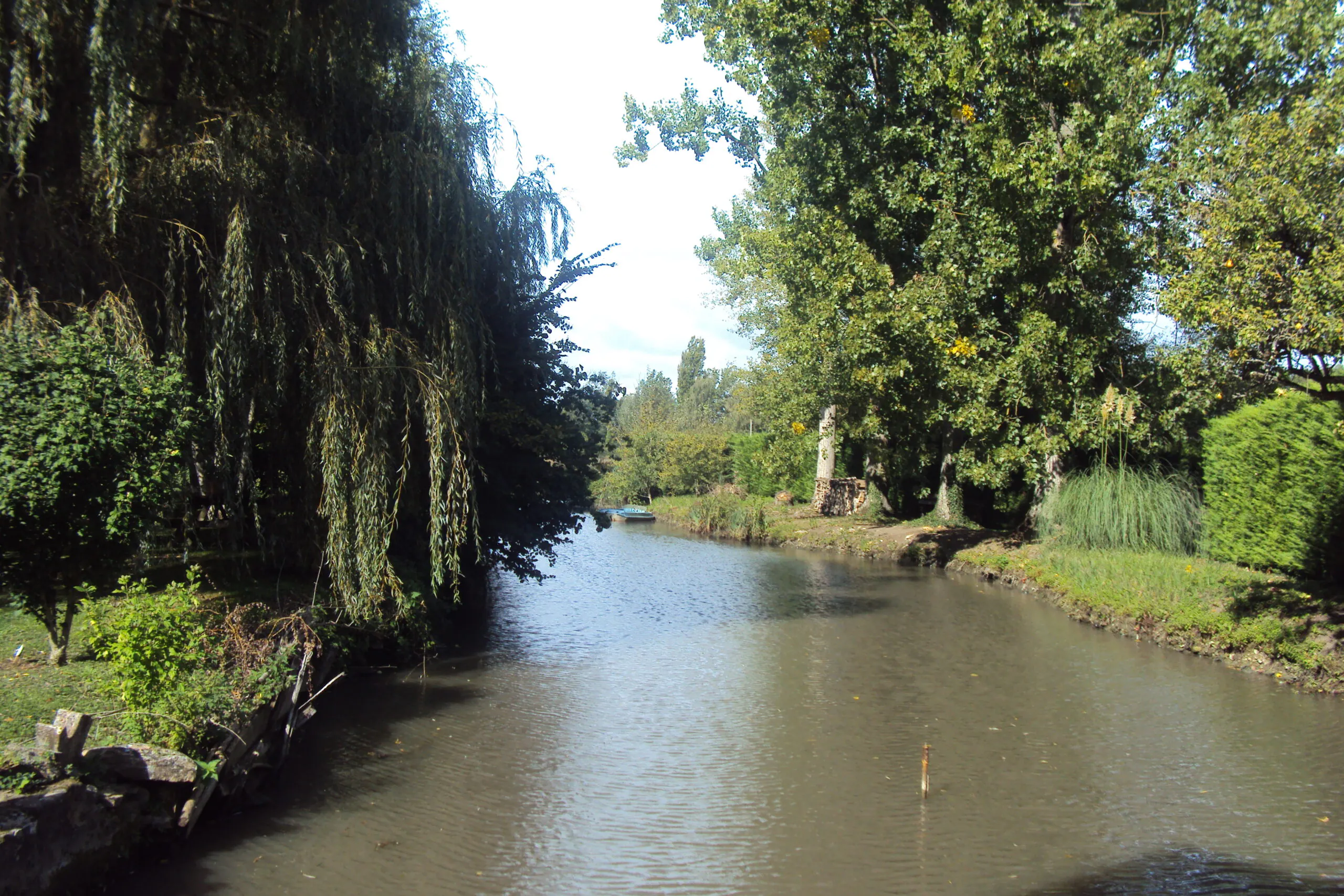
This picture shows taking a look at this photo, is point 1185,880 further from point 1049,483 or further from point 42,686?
point 1049,483

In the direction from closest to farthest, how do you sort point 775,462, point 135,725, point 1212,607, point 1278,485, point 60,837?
1. point 60,837
2. point 135,725
3. point 1212,607
4. point 1278,485
5. point 775,462

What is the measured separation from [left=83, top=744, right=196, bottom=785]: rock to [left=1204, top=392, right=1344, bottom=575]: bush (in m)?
12.2

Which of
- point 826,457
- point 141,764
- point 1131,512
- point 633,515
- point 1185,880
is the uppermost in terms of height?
point 826,457

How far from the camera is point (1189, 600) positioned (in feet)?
44.1

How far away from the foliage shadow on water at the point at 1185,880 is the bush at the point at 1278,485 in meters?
6.83

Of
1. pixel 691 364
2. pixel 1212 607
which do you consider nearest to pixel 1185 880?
pixel 1212 607

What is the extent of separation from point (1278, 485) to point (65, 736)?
14.1 metres

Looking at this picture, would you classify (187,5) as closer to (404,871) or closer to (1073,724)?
(404,871)

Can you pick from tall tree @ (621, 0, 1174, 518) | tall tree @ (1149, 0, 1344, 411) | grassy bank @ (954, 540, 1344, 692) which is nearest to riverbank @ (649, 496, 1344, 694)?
grassy bank @ (954, 540, 1344, 692)

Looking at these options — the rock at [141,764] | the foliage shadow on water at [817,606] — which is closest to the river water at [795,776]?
the rock at [141,764]

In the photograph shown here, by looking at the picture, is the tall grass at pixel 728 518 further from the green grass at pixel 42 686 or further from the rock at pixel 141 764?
the rock at pixel 141 764

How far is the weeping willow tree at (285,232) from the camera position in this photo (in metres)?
8.02

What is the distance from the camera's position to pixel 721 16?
21.8 metres

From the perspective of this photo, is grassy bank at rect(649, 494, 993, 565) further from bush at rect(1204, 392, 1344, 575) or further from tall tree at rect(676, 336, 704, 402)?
tall tree at rect(676, 336, 704, 402)
